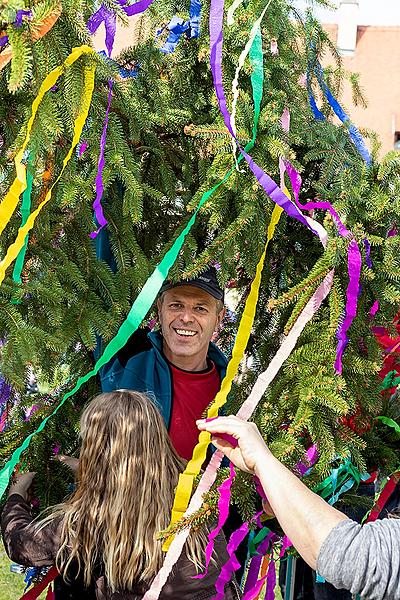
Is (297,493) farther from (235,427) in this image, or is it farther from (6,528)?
(6,528)

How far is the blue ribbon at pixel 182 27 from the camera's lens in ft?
9.05

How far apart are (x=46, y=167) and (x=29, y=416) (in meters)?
1.01

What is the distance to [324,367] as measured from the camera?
2.53m

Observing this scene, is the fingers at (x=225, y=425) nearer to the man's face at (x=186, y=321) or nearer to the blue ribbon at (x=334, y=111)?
the man's face at (x=186, y=321)

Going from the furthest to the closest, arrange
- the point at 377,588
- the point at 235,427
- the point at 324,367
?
the point at 324,367
the point at 235,427
the point at 377,588

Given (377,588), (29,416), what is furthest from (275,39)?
(377,588)

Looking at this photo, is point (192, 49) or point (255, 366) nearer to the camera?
point (192, 49)

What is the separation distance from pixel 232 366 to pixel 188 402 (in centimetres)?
74

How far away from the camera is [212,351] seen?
11.6ft

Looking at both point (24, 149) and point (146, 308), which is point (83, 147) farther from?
point (146, 308)

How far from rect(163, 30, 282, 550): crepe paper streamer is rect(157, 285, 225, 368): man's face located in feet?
2.25

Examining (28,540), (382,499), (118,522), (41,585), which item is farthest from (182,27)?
(41,585)

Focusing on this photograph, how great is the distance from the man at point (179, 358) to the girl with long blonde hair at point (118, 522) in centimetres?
64

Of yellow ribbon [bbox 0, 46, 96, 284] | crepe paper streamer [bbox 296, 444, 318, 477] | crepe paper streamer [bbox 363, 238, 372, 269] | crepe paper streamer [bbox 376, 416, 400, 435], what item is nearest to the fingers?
crepe paper streamer [bbox 296, 444, 318, 477]
